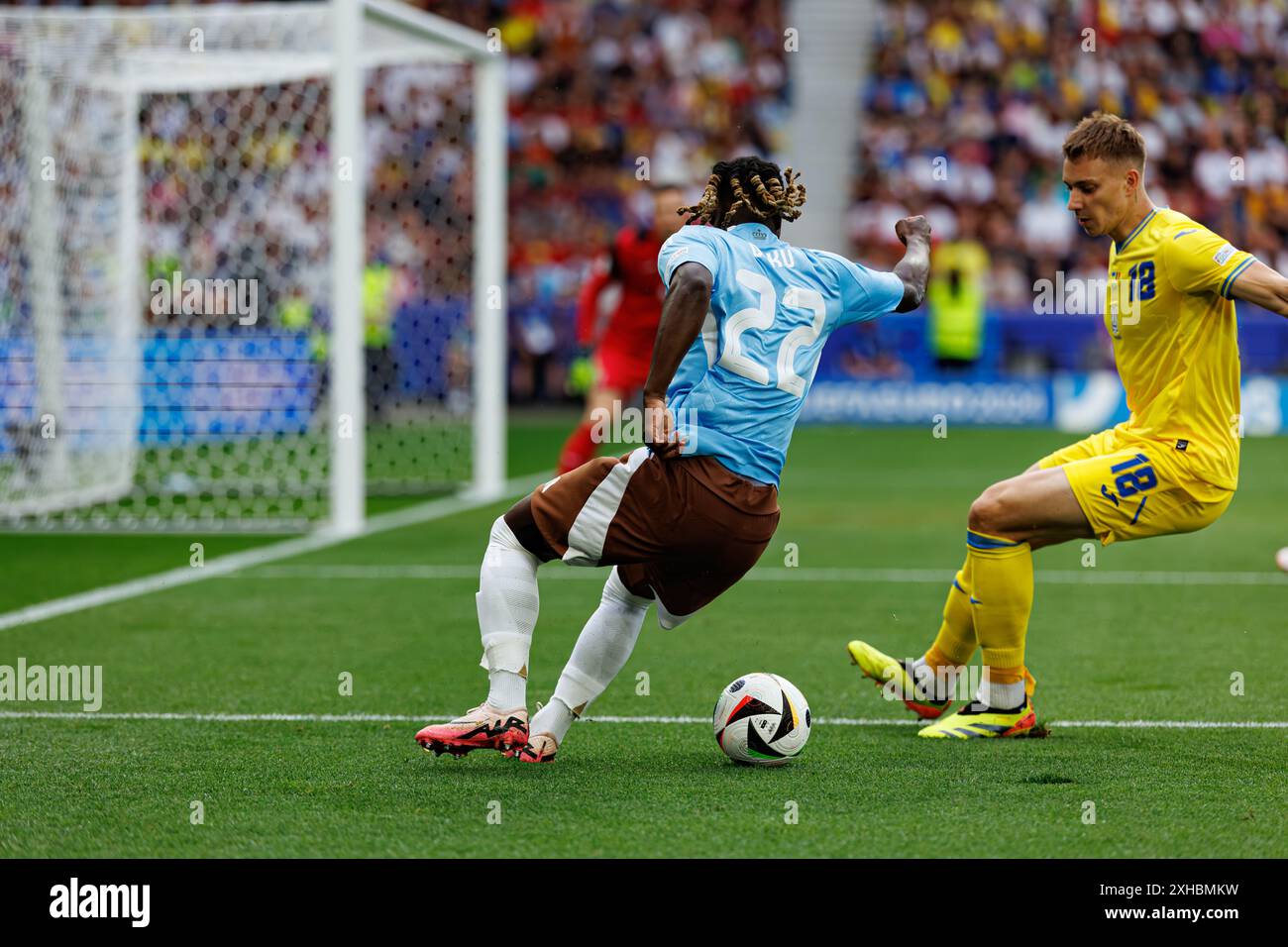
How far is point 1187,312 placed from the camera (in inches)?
225

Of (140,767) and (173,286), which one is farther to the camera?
(173,286)

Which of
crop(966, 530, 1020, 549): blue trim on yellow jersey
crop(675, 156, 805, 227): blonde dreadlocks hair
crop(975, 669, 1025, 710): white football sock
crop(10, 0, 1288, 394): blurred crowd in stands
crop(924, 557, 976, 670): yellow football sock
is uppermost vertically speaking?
crop(10, 0, 1288, 394): blurred crowd in stands

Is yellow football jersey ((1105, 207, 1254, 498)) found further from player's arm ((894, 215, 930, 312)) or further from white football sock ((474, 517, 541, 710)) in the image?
white football sock ((474, 517, 541, 710))

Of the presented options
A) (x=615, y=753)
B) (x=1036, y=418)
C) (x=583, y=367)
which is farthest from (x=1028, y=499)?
(x=583, y=367)

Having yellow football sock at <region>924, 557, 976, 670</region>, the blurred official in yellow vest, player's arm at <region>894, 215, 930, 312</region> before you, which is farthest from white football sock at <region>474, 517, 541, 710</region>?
the blurred official in yellow vest

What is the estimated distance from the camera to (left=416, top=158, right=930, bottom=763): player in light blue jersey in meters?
5.14

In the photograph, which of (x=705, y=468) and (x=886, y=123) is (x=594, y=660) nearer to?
(x=705, y=468)

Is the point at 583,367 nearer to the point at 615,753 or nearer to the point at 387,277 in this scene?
the point at 387,277

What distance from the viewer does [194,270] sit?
1565 cm

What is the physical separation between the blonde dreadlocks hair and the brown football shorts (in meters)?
0.76

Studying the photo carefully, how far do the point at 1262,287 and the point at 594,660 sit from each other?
2.30 meters

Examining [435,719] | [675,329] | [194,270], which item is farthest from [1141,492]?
[194,270]

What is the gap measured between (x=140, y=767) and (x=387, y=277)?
15.1 metres
